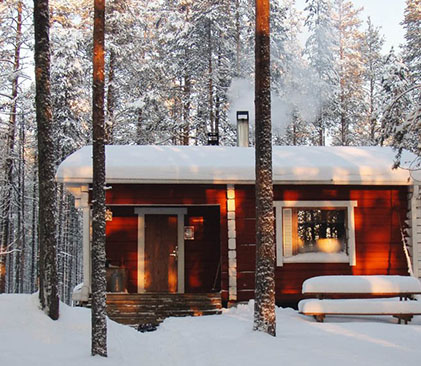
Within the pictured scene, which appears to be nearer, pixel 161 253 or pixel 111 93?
pixel 161 253

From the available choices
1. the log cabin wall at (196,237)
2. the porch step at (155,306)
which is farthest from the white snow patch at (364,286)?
the log cabin wall at (196,237)

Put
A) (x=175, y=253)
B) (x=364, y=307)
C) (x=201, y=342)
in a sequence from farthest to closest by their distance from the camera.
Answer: (x=175, y=253)
(x=364, y=307)
(x=201, y=342)

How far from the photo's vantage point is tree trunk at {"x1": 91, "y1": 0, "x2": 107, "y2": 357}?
6.59m

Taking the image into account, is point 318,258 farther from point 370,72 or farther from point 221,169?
point 370,72

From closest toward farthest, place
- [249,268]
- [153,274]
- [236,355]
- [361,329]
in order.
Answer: [236,355] → [361,329] → [249,268] → [153,274]

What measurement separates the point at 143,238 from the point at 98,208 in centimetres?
672

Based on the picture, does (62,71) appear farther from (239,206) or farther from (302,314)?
(302,314)

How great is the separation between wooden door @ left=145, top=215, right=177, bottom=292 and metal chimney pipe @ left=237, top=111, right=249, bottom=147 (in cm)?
297

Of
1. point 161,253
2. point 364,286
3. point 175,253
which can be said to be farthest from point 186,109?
point 364,286

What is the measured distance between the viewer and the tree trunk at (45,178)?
7633 millimetres

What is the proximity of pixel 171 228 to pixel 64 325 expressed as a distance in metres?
6.34

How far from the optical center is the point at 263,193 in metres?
8.38

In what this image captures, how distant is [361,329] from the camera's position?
8.62m

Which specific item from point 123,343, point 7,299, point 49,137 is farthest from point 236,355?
point 49,137
